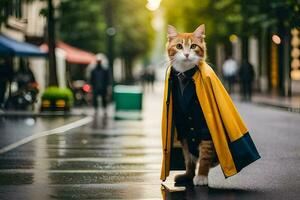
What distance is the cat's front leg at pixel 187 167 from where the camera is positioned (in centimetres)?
932

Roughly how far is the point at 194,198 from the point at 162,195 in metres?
0.41

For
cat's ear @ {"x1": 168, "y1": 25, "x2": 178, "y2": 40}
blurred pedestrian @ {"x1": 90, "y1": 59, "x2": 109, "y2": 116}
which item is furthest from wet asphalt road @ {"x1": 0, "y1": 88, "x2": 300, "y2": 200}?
blurred pedestrian @ {"x1": 90, "y1": 59, "x2": 109, "y2": 116}

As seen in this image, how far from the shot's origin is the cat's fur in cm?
900

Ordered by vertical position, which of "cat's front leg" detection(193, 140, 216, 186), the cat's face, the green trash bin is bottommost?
the green trash bin

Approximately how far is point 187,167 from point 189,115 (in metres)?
0.64

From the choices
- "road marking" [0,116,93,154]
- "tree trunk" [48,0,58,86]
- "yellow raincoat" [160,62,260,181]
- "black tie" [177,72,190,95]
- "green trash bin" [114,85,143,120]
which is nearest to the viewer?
"yellow raincoat" [160,62,260,181]

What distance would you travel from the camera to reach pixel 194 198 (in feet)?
27.7

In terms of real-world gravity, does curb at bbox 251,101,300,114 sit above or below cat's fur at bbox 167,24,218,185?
below

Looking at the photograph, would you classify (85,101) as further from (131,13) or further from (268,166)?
(131,13)

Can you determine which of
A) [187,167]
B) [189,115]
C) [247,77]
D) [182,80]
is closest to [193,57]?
[182,80]

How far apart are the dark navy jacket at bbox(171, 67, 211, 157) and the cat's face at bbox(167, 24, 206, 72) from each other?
0.10 metres

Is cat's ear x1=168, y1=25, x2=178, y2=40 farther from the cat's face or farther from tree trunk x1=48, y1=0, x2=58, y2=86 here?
tree trunk x1=48, y1=0, x2=58, y2=86

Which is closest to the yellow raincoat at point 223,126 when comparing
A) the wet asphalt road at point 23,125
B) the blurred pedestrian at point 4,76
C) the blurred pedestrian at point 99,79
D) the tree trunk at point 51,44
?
the wet asphalt road at point 23,125

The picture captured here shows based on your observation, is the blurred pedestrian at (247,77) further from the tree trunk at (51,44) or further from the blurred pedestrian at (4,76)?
the tree trunk at (51,44)
